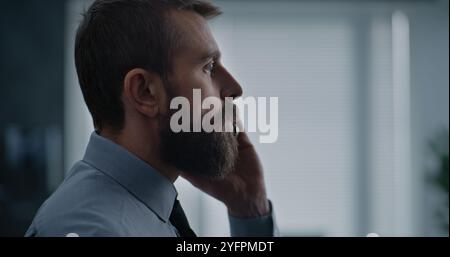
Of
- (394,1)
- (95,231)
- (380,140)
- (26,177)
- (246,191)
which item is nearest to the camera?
(95,231)

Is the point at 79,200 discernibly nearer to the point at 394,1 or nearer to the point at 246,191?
the point at 246,191

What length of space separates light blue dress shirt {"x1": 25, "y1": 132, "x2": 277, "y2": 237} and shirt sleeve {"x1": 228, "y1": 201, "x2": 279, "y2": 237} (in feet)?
0.46

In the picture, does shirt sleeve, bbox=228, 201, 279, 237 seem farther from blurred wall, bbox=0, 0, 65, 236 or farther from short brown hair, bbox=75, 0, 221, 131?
blurred wall, bbox=0, 0, 65, 236

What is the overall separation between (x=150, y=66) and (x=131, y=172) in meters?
0.11

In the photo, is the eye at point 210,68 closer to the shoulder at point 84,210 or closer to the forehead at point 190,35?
the forehead at point 190,35

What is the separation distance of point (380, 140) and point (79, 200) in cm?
117

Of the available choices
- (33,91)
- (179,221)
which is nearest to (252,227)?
(179,221)

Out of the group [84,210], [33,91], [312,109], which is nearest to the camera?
[84,210]

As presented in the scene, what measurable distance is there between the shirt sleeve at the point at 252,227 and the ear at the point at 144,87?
22cm

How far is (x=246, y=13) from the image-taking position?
1773 mm

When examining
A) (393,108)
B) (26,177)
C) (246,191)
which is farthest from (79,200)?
(393,108)

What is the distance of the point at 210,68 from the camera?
0.58m

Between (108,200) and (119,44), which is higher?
(119,44)

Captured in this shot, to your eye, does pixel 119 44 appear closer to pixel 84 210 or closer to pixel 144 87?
pixel 144 87
